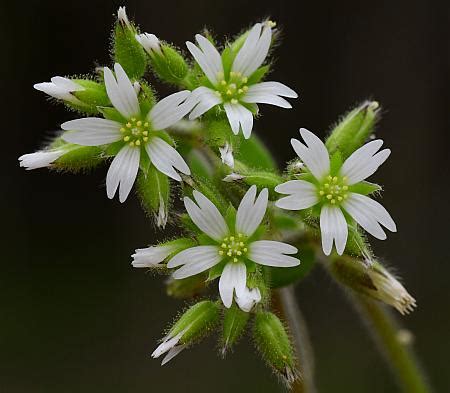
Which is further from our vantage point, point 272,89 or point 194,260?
point 272,89

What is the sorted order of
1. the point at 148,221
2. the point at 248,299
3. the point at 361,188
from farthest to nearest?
the point at 148,221, the point at 361,188, the point at 248,299

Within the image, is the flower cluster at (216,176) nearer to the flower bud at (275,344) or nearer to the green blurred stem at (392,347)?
the flower bud at (275,344)

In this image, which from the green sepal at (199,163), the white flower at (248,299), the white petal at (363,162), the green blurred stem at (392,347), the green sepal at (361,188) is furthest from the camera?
the green blurred stem at (392,347)

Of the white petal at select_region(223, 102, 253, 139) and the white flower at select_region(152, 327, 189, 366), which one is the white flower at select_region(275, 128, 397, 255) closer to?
the white petal at select_region(223, 102, 253, 139)

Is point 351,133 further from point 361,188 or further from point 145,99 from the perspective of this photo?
point 145,99

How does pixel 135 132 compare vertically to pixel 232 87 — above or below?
below

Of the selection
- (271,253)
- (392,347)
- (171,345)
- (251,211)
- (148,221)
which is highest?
(251,211)

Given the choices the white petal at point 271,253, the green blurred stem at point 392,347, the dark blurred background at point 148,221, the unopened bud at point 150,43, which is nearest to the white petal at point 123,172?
the unopened bud at point 150,43

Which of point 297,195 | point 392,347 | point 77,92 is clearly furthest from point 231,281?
point 392,347
